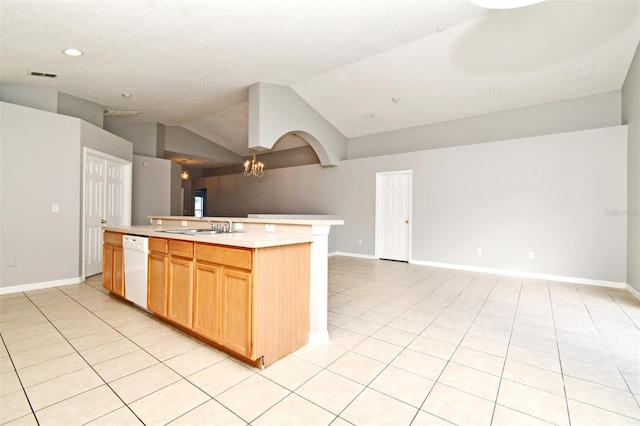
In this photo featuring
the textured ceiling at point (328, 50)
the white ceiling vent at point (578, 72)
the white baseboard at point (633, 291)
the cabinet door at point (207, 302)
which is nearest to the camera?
the cabinet door at point (207, 302)

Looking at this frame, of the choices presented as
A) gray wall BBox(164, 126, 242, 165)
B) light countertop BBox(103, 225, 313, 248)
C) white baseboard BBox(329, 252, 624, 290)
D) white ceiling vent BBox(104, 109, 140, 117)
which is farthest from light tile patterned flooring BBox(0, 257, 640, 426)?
gray wall BBox(164, 126, 242, 165)

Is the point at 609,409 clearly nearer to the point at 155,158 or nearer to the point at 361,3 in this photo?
the point at 361,3

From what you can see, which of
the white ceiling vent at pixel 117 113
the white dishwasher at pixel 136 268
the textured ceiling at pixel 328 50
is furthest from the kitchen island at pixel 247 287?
the white ceiling vent at pixel 117 113

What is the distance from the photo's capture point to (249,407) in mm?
1589

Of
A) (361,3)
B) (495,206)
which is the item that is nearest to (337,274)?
(495,206)

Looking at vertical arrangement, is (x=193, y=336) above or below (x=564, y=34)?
below

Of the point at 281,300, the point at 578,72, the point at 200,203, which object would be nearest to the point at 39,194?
the point at 281,300

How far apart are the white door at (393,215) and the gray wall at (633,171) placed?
3.35 meters

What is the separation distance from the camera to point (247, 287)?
1.95 meters

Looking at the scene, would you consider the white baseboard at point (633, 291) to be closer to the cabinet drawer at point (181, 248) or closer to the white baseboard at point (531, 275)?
the white baseboard at point (531, 275)

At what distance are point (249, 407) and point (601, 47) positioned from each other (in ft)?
19.8

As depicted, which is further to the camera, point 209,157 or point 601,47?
point 209,157

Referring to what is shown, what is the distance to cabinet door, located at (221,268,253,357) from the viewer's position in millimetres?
1940

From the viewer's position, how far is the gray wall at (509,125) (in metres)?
4.80
